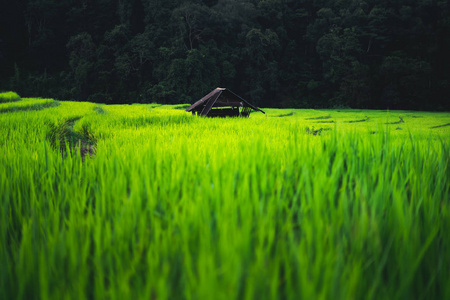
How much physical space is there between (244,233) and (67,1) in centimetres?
3910

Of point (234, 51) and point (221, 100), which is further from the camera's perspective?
point (234, 51)

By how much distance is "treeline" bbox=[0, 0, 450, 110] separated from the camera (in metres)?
24.8

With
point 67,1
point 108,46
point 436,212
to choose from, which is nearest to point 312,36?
point 108,46

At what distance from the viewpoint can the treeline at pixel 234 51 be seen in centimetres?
2478

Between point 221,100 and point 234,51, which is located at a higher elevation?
point 234,51

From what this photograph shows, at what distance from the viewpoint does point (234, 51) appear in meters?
29.4

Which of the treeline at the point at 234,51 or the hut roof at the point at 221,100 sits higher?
the treeline at the point at 234,51

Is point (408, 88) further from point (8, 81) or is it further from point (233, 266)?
point (8, 81)

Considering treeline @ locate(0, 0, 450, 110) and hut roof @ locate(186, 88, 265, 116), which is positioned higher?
treeline @ locate(0, 0, 450, 110)

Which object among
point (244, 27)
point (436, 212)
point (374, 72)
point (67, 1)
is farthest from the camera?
point (67, 1)

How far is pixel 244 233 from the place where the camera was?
0.60 metres

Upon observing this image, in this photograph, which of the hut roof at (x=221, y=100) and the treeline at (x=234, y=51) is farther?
the treeline at (x=234, y=51)

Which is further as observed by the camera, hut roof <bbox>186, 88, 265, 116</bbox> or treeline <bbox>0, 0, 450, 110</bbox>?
treeline <bbox>0, 0, 450, 110</bbox>

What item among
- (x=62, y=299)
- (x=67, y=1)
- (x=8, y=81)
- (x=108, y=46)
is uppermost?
(x=67, y=1)
